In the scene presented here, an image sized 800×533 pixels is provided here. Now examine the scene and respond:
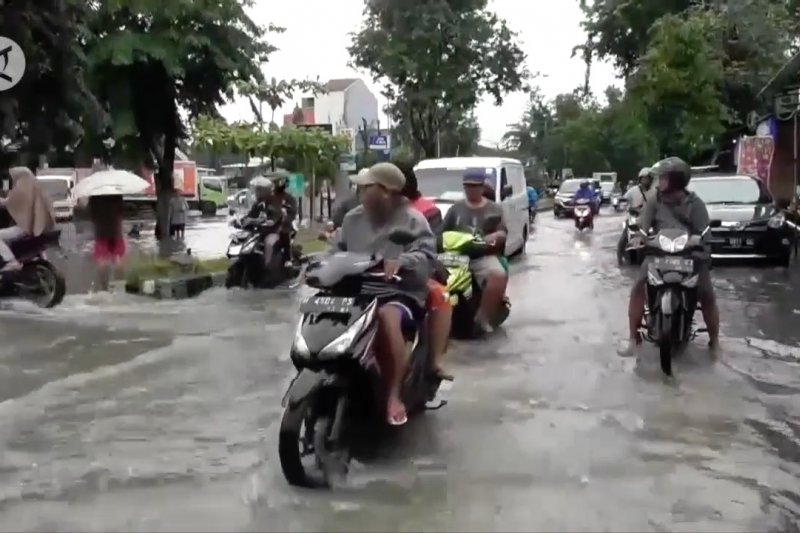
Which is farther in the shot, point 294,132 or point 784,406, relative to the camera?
Answer: point 294,132

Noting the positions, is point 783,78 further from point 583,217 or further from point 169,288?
point 169,288

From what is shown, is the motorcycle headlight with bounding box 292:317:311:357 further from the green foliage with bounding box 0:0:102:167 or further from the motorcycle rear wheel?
the green foliage with bounding box 0:0:102:167

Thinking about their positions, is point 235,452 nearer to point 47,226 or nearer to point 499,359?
point 499,359

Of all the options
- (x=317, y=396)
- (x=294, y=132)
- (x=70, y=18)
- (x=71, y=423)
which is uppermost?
(x=70, y=18)

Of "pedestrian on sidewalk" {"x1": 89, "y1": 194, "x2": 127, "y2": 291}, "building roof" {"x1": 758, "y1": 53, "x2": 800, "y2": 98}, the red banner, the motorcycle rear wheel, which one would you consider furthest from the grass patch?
the red banner

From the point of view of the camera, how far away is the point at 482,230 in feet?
35.4

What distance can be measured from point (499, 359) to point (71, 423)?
3731 mm

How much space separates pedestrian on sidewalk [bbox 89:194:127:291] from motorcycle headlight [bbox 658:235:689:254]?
10229 mm

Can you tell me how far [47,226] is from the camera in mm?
13469

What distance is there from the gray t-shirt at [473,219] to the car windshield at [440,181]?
826 centimetres

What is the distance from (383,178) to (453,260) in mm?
3874

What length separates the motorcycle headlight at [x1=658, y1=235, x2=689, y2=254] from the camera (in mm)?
9078

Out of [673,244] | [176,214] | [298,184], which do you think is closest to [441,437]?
[673,244]

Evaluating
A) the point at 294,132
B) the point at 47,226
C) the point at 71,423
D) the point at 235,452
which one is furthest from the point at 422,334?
the point at 294,132
